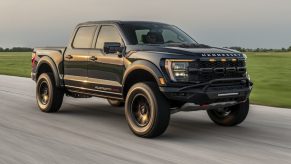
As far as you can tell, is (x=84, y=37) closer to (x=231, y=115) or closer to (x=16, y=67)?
(x=231, y=115)

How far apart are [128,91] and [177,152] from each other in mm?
1932

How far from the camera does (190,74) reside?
739cm

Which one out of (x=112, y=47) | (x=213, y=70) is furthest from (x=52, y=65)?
(x=213, y=70)

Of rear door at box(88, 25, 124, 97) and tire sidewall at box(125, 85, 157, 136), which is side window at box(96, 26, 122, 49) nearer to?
rear door at box(88, 25, 124, 97)

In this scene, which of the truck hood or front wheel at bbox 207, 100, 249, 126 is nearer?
the truck hood

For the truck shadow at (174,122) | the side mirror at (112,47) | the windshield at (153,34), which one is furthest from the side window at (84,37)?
the truck shadow at (174,122)

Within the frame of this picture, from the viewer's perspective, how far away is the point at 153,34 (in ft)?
28.8

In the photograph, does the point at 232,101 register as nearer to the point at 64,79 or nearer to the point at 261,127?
the point at 261,127

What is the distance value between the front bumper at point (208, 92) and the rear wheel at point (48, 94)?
11.9 feet

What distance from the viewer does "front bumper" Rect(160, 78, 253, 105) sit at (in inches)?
289

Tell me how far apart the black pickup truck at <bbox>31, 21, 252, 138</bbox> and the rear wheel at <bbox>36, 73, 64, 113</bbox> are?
24 cm

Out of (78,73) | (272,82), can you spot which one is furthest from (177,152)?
(272,82)

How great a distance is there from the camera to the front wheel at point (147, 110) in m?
7.37

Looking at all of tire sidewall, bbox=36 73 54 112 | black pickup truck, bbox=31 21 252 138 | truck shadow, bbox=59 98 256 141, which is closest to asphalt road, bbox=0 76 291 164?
truck shadow, bbox=59 98 256 141
